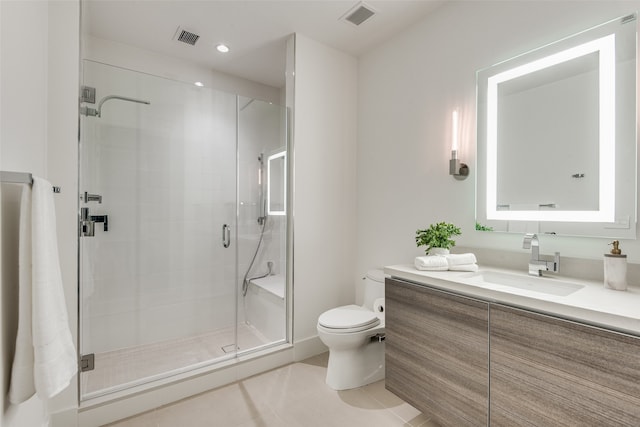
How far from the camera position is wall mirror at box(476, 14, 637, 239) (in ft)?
4.55

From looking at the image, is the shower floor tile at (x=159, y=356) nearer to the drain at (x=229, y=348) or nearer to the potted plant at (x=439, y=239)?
the drain at (x=229, y=348)

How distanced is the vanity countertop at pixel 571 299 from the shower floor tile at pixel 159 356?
1.54m

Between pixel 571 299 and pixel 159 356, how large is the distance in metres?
2.49

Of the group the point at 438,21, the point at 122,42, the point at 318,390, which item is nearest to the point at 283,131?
the point at 438,21

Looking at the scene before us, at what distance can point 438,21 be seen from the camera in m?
2.14

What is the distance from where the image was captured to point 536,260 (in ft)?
5.13

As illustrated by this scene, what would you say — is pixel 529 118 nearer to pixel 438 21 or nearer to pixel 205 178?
pixel 438 21

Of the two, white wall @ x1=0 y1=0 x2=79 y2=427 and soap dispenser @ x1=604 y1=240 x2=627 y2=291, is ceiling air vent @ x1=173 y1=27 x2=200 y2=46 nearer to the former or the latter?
white wall @ x1=0 y1=0 x2=79 y2=427

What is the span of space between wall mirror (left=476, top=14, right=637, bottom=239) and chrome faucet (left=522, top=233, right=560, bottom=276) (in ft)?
0.34

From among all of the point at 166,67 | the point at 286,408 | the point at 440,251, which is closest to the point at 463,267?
the point at 440,251

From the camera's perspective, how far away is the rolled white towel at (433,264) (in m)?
1.64

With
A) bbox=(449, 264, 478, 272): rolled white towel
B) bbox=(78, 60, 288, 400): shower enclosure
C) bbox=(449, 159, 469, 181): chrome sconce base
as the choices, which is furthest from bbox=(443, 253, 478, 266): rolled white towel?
bbox=(78, 60, 288, 400): shower enclosure

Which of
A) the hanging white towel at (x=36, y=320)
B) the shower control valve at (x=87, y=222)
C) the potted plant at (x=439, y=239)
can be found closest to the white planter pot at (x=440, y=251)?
the potted plant at (x=439, y=239)

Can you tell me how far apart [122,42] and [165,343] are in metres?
2.49
